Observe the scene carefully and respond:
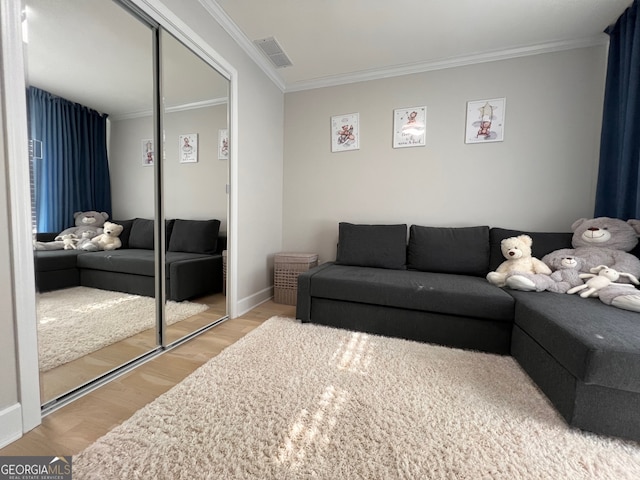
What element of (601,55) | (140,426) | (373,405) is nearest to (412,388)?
(373,405)

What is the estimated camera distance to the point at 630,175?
184cm

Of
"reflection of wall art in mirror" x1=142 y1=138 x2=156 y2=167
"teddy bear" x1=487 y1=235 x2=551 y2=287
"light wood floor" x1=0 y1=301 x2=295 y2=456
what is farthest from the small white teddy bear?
"reflection of wall art in mirror" x1=142 y1=138 x2=156 y2=167

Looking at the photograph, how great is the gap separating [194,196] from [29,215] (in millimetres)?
1059

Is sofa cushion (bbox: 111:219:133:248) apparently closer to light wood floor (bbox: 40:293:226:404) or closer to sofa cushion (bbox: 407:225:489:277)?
light wood floor (bbox: 40:293:226:404)

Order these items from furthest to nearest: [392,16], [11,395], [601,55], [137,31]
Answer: [601,55] → [392,16] → [137,31] → [11,395]

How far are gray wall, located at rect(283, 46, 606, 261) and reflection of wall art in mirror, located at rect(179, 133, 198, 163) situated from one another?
1.24m

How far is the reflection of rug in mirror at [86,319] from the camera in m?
1.23

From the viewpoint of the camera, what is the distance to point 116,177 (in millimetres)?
1656

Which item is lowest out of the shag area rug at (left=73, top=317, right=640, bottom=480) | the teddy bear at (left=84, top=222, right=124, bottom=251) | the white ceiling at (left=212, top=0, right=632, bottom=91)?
the shag area rug at (left=73, top=317, right=640, bottom=480)

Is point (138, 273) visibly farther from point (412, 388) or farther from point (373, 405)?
point (412, 388)

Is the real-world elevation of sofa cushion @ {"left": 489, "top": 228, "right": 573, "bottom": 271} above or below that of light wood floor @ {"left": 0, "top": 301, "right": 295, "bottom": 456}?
above

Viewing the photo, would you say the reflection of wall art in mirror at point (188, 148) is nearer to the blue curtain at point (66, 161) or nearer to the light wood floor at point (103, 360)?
the blue curtain at point (66, 161)

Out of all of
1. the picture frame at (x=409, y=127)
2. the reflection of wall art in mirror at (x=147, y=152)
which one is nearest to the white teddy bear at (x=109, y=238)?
the reflection of wall art in mirror at (x=147, y=152)

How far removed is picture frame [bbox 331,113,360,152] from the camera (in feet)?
9.29
